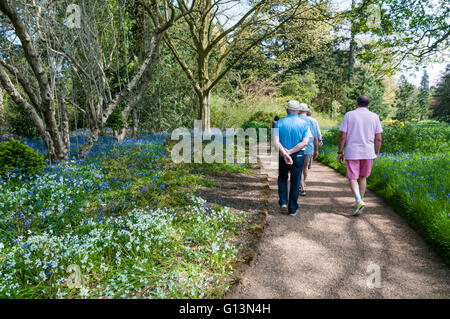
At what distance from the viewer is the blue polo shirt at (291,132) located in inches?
187

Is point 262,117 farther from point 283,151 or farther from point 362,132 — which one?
point 283,151

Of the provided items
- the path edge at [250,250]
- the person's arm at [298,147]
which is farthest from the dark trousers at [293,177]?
the path edge at [250,250]

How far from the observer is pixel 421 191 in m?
4.80

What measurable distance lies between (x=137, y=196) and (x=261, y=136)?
483 inches

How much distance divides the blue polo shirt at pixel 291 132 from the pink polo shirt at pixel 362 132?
0.80 m

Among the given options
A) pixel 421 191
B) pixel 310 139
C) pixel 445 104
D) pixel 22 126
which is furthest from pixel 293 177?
pixel 445 104

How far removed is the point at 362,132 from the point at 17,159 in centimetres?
667

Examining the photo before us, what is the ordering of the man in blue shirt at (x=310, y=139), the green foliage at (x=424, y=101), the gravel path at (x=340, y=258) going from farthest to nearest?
1. the green foliage at (x=424, y=101)
2. the man in blue shirt at (x=310, y=139)
3. the gravel path at (x=340, y=258)

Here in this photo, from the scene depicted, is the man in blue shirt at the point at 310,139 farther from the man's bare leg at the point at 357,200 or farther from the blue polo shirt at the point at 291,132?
the man's bare leg at the point at 357,200

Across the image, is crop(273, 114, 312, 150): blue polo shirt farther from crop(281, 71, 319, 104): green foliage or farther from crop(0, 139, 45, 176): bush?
crop(281, 71, 319, 104): green foliage

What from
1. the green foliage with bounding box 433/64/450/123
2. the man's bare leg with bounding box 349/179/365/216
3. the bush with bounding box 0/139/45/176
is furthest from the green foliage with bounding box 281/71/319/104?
the bush with bounding box 0/139/45/176

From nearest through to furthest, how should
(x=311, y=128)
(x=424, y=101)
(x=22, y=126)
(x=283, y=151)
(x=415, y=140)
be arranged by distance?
(x=283, y=151), (x=311, y=128), (x=415, y=140), (x=22, y=126), (x=424, y=101)

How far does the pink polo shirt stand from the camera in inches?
187
